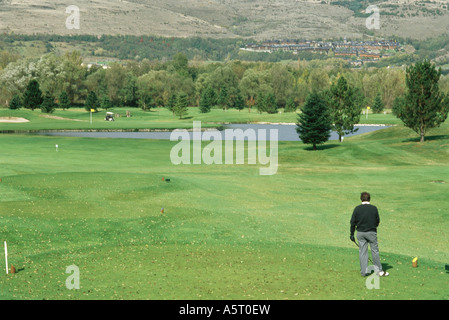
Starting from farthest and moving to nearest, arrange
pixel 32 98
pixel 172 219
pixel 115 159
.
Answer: pixel 32 98 → pixel 115 159 → pixel 172 219

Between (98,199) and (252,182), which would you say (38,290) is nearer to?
(98,199)

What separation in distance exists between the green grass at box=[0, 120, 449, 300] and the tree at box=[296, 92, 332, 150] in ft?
82.5

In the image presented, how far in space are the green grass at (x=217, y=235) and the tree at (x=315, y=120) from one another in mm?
25141

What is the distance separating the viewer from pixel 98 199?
32.1 m

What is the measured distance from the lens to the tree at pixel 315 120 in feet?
245

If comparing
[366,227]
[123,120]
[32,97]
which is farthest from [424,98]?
[32,97]

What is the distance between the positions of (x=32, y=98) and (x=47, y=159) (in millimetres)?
109332

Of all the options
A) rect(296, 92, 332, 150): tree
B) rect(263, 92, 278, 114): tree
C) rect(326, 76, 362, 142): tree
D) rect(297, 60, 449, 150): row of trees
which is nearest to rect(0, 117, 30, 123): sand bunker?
rect(326, 76, 362, 142): tree

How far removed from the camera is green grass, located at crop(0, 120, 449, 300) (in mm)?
18000

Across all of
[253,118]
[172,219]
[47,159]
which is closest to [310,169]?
[47,159]

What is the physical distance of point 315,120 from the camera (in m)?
76.7

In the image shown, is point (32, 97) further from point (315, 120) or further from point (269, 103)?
point (315, 120)

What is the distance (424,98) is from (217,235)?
5764cm

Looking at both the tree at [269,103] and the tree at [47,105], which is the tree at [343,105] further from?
the tree at [269,103]
